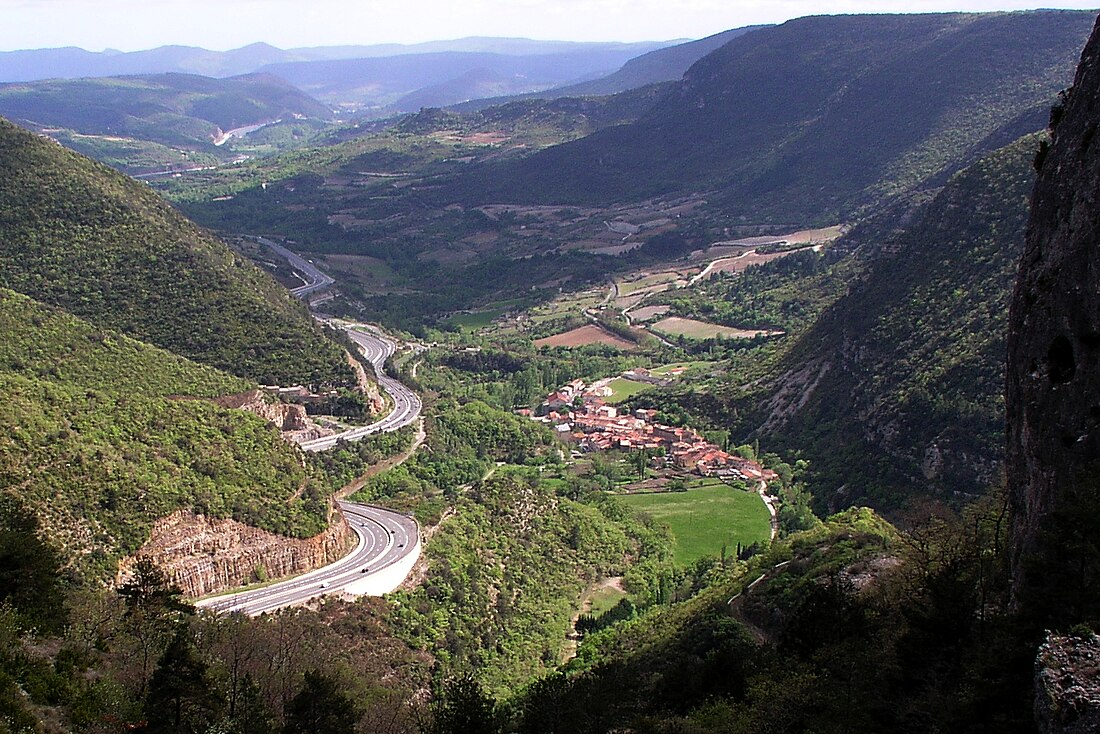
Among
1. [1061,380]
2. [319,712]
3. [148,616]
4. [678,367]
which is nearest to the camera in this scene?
[1061,380]

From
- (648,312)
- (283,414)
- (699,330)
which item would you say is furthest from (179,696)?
(648,312)

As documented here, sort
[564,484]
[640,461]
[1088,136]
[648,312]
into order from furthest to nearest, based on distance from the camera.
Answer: [648,312], [640,461], [564,484], [1088,136]

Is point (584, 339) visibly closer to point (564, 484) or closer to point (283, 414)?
point (564, 484)

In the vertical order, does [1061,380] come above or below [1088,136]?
below

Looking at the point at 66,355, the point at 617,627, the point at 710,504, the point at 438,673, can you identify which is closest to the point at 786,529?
the point at 710,504

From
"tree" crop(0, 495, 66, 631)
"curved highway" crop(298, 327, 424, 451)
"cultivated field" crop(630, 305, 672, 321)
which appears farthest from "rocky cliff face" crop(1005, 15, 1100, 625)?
"cultivated field" crop(630, 305, 672, 321)

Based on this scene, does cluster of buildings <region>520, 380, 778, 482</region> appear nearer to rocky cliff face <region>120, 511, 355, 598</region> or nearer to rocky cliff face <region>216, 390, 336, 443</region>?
rocky cliff face <region>216, 390, 336, 443</region>

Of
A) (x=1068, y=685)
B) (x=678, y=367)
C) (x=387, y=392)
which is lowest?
(x=678, y=367)

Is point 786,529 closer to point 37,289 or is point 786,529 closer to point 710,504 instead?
point 710,504

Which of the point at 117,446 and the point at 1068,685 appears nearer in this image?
the point at 1068,685
